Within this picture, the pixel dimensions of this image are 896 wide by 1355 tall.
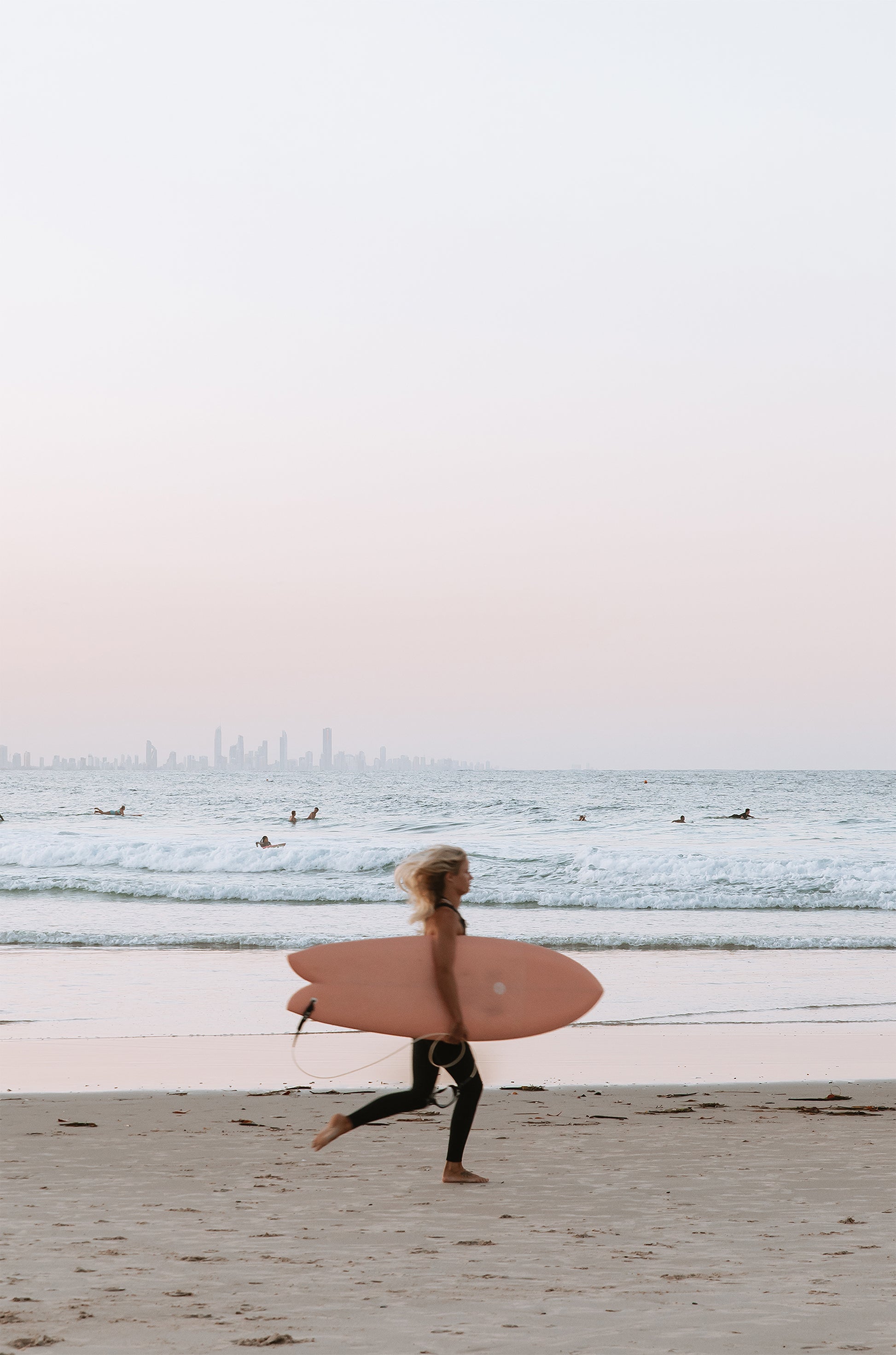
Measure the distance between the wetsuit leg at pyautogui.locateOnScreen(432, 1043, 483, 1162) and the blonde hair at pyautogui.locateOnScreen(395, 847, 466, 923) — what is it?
2.06 feet

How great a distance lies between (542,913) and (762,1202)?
1518 centimetres

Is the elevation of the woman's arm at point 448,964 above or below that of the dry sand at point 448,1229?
above

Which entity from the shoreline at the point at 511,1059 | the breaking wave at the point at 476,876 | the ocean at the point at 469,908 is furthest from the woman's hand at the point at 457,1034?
the breaking wave at the point at 476,876

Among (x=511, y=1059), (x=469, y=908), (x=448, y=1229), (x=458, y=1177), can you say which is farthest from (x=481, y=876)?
(x=448, y=1229)

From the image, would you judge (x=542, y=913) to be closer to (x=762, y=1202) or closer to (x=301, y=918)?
(x=301, y=918)

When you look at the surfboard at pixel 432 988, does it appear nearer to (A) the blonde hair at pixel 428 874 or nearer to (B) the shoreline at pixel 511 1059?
(A) the blonde hair at pixel 428 874

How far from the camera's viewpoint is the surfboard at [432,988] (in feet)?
18.1

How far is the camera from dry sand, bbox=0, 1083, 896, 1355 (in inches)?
144

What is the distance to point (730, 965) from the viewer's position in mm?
14602

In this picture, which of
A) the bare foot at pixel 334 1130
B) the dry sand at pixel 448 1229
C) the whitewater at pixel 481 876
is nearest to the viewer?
the dry sand at pixel 448 1229

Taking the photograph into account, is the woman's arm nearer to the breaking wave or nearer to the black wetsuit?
the black wetsuit

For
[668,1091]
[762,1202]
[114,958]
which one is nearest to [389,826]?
[114,958]

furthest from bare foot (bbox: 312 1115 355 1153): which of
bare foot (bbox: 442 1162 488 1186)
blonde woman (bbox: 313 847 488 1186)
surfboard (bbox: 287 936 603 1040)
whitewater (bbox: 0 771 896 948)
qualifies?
whitewater (bbox: 0 771 896 948)

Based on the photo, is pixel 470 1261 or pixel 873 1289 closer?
pixel 873 1289
